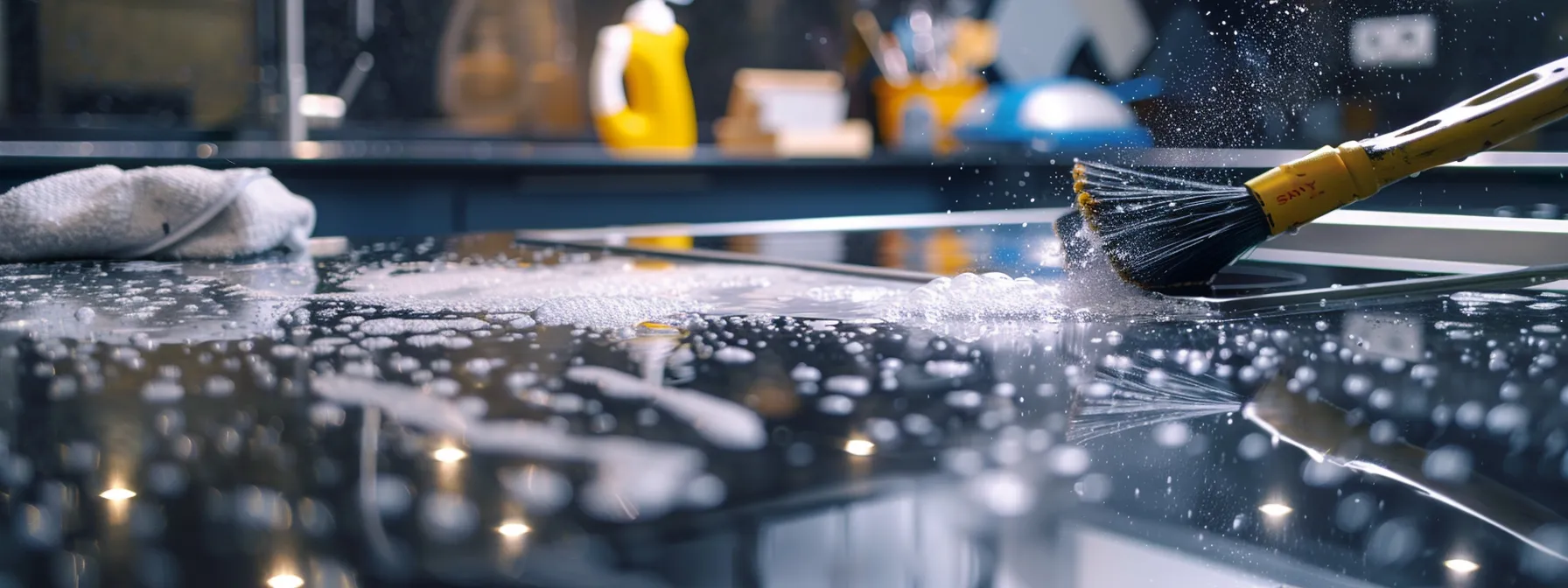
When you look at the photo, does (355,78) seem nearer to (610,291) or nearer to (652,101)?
(652,101)

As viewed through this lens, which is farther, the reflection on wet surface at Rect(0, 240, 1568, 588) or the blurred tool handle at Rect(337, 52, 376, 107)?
the blurred tool handle at Rect(337, 52, 376, 107)

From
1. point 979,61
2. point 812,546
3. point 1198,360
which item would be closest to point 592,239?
point 1198,360

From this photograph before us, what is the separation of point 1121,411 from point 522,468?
0.58 feet

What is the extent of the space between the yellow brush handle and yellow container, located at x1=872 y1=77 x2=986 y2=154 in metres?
2.09

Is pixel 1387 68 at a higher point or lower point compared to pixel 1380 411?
higher

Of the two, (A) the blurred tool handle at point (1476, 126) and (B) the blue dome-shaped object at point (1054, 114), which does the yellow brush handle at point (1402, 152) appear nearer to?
(A) the blurred tool handle at point (1476, 126)

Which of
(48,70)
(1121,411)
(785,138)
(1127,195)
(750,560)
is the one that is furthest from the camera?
(785,138)

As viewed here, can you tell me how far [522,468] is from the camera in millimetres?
292

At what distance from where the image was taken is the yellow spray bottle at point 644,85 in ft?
7.37

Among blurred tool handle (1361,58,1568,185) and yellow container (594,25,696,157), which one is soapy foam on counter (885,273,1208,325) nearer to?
blurred tool handle (1361,58,1568,185)

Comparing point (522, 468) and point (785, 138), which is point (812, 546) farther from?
point (785, 138)

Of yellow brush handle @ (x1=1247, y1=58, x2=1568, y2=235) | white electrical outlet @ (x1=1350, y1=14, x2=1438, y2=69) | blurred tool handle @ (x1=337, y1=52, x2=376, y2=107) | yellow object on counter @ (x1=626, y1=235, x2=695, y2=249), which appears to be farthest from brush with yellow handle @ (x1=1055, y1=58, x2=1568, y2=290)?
blurred tool handle @ (x1=337, y1=52, x2=376, y2=107)

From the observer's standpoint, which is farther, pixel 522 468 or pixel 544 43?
pixel 544 43

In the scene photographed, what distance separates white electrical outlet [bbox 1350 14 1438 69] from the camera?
171 cm
